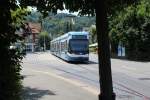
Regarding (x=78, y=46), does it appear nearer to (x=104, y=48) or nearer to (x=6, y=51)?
(x=104, y=48)

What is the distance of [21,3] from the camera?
932 centimetres

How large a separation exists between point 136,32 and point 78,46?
1380 cm

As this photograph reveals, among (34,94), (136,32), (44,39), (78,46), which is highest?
(136,32)

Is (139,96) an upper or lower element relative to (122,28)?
lower

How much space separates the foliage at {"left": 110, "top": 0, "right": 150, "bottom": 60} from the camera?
5956 centimetres

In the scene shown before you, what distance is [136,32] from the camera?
60.3 meters

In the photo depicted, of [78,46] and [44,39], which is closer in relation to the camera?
[78,46]

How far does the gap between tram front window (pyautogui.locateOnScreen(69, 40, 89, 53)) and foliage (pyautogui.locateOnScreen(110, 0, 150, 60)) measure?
37.0ft

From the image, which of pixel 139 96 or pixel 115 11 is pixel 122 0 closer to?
pixel 115 11

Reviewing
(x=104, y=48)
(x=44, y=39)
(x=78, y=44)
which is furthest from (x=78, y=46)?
(x=44, y=39)

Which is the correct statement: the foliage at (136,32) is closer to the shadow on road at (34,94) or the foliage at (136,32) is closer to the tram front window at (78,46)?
the tram front window at (78,46)

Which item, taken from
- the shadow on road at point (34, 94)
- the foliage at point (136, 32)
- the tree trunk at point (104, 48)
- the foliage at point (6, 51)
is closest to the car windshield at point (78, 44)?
the foliage at point (136, 32)

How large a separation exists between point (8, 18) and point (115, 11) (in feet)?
7.94

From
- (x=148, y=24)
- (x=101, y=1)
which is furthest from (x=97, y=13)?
(x=148, y=24)
